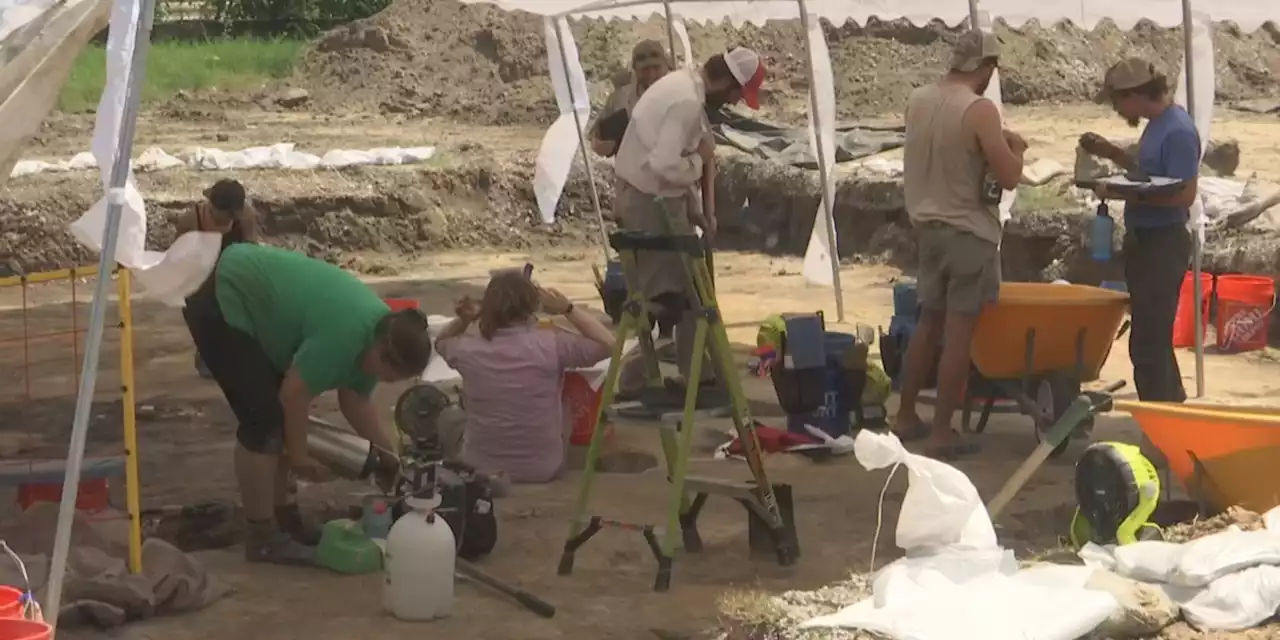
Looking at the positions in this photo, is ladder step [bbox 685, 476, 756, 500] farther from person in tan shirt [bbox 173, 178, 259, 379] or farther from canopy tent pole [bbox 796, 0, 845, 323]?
canopy tent pole [bbox 796, 0, 845, 323]

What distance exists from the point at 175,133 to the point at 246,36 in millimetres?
7775

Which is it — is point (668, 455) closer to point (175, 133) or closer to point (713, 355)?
point (713, 355)

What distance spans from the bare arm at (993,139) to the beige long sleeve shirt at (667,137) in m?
1.29

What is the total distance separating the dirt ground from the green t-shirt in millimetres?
730

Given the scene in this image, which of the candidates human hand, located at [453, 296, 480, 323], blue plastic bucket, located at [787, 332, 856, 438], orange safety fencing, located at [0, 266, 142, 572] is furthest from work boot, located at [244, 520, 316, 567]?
blue plastic bucket, located at [787, 332, 856, 438]

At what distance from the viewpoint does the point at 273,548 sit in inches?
229

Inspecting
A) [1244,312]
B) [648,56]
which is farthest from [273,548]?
[1244,312]

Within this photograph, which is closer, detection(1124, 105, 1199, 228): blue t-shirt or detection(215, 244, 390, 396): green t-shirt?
detection(215, 244, 390, 396): green t-shirt

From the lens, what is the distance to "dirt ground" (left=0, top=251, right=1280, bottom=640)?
17.2 feet

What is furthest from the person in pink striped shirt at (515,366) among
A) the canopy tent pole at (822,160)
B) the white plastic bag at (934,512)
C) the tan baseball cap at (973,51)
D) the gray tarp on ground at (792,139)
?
the gray tarp on ground at (792,139)

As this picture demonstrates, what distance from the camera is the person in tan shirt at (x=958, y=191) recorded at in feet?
22.4

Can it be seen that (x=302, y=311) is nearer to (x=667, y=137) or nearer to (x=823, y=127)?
(x=667, y=137)

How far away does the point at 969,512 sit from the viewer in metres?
4.89

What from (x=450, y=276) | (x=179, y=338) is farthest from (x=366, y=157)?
(x=179, y=338)
